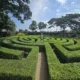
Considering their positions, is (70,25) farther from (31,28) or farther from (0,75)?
(0,75)

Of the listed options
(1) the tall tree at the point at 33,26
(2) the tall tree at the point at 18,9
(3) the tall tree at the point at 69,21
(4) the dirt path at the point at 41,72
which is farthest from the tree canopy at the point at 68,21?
(4) the dirt path at the point at 41,72

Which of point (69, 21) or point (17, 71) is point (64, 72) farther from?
point (69, 21)

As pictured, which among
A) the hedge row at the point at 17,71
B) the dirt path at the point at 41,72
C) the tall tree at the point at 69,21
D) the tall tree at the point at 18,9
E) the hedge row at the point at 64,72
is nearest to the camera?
the hedge row at the point at 64,72

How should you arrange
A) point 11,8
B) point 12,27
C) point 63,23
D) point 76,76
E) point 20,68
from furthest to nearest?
1. point 63,23
2. point 12,27
3. point 11,8
4. point 20,68
5. point 76,76

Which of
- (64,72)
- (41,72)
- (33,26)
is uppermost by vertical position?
(33,26)

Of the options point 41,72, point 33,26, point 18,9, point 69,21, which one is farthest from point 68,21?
point 41,72

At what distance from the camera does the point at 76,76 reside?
24.2ft

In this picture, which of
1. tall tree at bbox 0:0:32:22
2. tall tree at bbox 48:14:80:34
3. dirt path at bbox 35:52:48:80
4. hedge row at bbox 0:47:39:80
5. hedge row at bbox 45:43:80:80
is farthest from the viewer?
tall tree at bbox 48:14:80:34

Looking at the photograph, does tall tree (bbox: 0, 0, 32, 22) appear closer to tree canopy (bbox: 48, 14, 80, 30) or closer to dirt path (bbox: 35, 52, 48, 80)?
dirt path (bbox: 35, 52, 48, 80)

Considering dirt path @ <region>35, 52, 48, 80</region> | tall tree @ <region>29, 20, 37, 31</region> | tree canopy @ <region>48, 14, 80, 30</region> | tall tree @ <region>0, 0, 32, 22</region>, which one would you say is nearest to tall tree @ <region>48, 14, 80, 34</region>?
tree canopy @ <region>48, 14, 80, 30</region>

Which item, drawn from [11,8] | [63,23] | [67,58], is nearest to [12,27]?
[11,8]

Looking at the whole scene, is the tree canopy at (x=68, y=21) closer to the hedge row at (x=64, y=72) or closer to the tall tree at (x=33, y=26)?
the tall tree at (x=33, y=26)

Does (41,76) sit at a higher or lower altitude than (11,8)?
lower

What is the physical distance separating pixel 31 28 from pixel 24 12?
40.7 m
